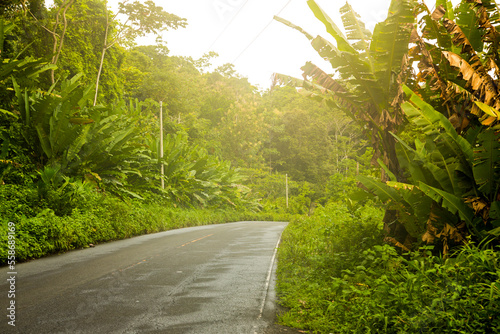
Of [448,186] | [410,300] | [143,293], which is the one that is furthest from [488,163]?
[143,293]

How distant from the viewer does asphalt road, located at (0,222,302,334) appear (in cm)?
507

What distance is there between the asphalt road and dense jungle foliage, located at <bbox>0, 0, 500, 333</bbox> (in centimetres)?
71

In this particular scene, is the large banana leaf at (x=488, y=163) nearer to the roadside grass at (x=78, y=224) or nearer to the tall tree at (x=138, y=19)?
the roadside grass at (x=78, y=224)

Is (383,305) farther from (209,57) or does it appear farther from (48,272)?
(209,57)

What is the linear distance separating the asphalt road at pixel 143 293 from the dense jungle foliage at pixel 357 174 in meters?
0.71

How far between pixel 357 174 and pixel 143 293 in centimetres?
1033

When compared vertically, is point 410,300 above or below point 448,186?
below

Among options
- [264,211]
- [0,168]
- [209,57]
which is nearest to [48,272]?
[0,168]

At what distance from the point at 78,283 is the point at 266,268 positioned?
408 centimetres

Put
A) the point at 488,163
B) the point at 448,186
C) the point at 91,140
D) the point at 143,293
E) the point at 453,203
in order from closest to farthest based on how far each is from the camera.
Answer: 1. the point at 488,163
2. the point at 453,203
3. the point at 143,293
4. the point at 448,186
5. the point at 91,140

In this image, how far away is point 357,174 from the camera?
15094mm

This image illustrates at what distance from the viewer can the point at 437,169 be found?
A: 6.65 m

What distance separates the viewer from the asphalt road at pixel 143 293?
507 centimetres

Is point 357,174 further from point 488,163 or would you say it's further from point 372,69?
point 488,163
